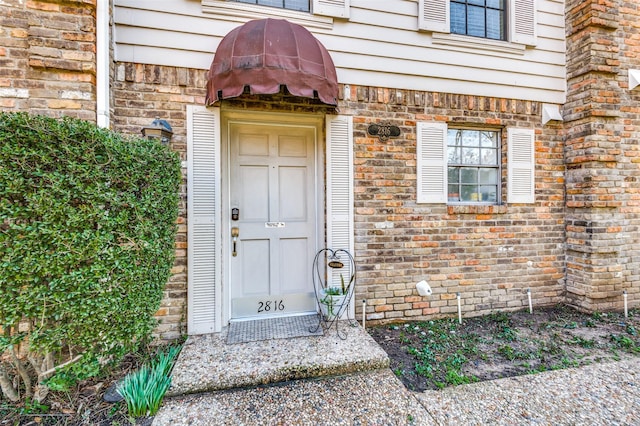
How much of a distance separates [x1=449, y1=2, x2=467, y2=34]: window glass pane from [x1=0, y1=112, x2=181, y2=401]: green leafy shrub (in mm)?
3703

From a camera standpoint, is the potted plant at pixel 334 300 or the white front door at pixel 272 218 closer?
the potted plant at pixel 334 300

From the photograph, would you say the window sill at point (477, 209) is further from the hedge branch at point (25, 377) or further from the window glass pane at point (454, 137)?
the hedge branch at point (25, 377)

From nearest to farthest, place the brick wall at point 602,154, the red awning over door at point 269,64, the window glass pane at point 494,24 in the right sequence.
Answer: the red awning over door at point 269,64 < the brick wall at point 602,154 < the window glass pane at point 494,24

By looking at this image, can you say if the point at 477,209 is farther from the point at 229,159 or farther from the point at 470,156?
the point at 229,159

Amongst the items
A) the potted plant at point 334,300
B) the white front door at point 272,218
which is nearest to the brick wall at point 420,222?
the potted plant at point 334,300

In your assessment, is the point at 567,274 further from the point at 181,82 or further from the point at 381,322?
Result: the point at 181,82

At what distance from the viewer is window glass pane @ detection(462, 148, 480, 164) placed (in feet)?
12.0

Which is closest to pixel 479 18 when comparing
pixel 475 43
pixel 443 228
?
pixel 475 43

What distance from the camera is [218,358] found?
7.97 feet

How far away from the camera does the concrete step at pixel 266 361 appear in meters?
2.19

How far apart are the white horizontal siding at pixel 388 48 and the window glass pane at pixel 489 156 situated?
68 cm

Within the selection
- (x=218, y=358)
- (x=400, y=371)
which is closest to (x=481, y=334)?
(x=400, y=371)

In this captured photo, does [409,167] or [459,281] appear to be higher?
[409,167]

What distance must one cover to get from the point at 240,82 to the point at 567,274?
4.56m
